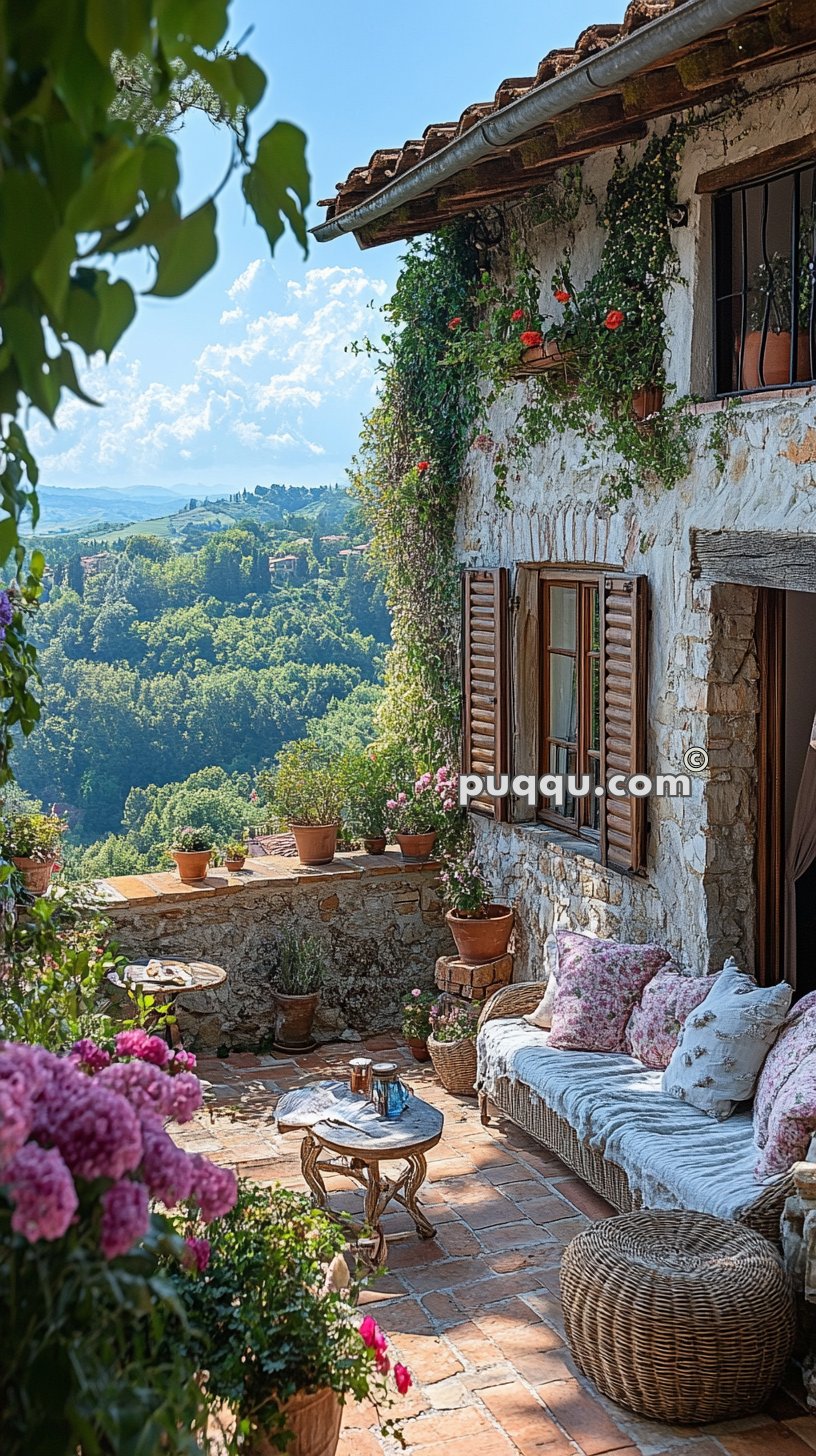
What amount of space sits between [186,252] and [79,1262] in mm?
824

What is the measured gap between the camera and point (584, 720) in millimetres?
6379

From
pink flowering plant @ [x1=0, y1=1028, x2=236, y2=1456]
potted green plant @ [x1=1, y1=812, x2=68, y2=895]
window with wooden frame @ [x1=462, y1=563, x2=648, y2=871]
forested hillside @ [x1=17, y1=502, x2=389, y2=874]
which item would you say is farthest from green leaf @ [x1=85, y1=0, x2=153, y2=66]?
forested hillside @ [x1=17, y1=502, x2=389, y2=874]

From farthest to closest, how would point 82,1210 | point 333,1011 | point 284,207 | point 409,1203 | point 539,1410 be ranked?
point 333,1011
point 409,1203
point 539,1410
point 82,1210
point 284,207

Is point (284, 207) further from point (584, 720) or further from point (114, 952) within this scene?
point (114, 952)

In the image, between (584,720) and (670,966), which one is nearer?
(670,966)

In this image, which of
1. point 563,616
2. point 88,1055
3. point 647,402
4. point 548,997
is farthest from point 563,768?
point 88,1055

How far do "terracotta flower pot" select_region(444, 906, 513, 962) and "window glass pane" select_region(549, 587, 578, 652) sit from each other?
1.44 m

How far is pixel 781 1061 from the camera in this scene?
4340mm

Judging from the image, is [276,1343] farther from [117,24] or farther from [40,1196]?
[117,24]

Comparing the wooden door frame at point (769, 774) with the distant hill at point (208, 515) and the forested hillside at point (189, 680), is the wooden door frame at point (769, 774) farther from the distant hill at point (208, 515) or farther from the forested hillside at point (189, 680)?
the distant hill at point (208, 515)

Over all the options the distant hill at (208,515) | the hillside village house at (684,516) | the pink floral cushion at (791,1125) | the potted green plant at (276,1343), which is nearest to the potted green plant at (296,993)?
the hillside village house at (684,516)

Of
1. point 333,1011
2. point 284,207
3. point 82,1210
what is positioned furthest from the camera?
point 333,1011

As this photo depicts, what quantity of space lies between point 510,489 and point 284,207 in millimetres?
5930

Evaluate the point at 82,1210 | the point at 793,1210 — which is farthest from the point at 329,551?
the point at 82,1210
